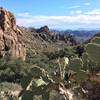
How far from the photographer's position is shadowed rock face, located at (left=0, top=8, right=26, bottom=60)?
4969 centimetres

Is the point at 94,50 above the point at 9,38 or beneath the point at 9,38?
above

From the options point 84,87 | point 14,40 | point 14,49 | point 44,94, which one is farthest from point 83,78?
point 14,40

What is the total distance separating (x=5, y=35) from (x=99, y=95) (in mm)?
51318

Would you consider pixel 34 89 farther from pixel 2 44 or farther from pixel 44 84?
pixel 2 44

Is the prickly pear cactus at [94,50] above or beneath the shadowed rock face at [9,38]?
above

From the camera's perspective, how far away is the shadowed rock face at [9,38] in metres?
49.7

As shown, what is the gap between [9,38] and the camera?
2100 inches

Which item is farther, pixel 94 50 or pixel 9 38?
pixel 9 38

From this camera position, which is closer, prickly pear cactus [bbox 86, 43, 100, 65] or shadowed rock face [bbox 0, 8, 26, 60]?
prickly pear cactus [bbox 86, 43, 100, 65]

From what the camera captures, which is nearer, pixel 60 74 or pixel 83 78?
pixel 83 78

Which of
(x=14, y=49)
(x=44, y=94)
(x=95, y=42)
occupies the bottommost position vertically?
(x=14, y=49)

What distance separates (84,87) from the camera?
148 inches

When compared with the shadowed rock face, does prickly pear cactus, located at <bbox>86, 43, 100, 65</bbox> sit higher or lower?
higher

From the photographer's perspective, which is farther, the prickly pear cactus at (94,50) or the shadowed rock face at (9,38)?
the shadowed rock face at (9,38)
